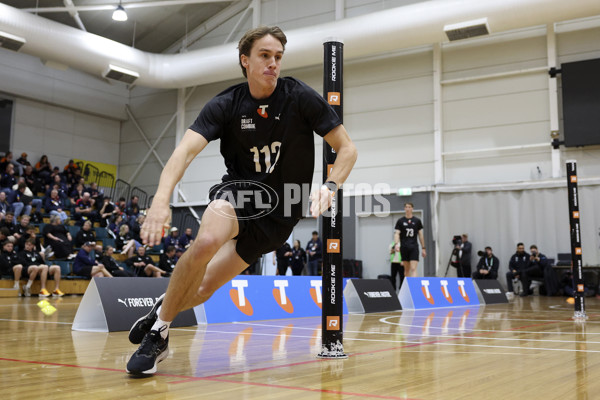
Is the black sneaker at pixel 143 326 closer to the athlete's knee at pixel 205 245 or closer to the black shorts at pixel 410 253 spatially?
the athlete's knee at pixel 205 245

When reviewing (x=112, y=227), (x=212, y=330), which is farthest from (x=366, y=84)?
(x=212, y=330)

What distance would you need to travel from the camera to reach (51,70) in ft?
73.1

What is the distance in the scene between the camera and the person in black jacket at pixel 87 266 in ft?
44.9

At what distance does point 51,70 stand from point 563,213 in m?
18.7

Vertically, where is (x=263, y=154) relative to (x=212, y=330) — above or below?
above

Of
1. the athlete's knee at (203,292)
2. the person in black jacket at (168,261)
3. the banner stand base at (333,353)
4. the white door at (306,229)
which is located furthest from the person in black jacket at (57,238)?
the athlete's knee at (203,292)

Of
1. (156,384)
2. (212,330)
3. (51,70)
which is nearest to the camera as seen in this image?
(156,384)

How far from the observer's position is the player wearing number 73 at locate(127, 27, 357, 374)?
10.4 feet

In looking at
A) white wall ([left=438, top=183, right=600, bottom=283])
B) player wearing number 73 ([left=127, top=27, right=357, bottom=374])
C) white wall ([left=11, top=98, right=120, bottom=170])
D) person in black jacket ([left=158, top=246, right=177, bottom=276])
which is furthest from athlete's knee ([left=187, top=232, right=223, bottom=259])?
white wall ([left=11, top=98, right=120, bottom=170])

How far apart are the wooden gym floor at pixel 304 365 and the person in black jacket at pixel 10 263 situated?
7.53 m

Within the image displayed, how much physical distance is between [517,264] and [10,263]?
44.0ft

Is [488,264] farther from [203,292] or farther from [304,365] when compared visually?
[203,292]

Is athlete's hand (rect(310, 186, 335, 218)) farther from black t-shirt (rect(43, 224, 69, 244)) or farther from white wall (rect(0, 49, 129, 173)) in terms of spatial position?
white wall (rect(0, 49, 129, 173))

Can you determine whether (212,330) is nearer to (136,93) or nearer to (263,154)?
(263,154)
